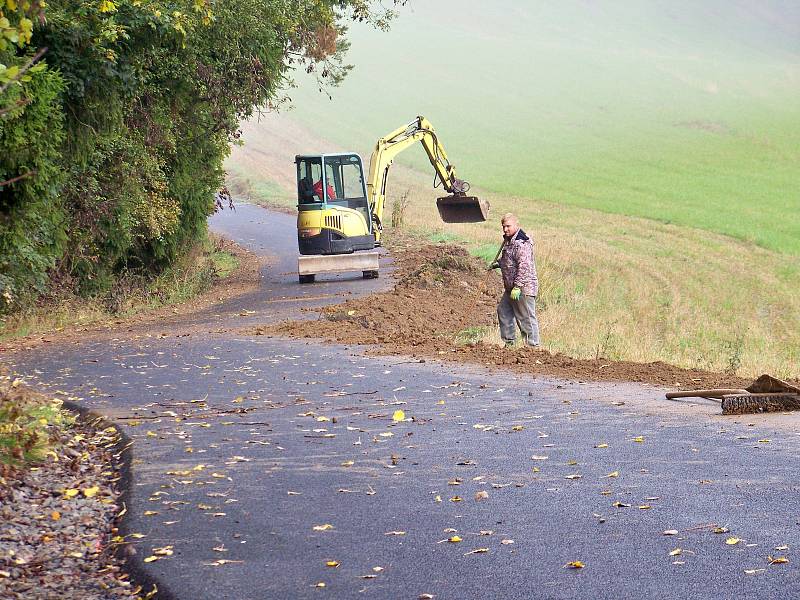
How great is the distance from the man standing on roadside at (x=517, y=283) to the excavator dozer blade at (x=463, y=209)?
1085 cm

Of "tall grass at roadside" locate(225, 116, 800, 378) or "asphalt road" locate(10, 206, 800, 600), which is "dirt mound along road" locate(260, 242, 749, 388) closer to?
"asphalt road" locate(10, 206, 800, 600)

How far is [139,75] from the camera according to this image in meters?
21.5

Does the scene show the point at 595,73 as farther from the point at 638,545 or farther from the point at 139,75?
the point at 638,545

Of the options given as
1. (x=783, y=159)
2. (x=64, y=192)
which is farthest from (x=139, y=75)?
(x=783, y=159)

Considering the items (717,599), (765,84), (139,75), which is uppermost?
(765,84)

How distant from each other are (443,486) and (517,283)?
7829 millimetres

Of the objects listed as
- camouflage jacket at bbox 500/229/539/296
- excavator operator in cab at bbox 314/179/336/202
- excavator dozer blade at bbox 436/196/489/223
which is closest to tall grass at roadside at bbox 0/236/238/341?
excavator operator in cab at bbox 314/179/336/202

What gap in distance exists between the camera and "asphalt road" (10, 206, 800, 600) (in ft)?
23.1

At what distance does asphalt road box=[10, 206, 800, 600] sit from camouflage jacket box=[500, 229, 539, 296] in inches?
81.2

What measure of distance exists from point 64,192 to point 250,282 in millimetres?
8518

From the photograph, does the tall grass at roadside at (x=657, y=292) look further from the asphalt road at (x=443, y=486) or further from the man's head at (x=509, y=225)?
the asphalt road at (x=443, y=486)

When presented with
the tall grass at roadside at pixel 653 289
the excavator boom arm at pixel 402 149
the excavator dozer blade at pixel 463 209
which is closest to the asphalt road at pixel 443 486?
the tall grass at roadside at pixel 653 289

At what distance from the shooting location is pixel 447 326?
67.4ft

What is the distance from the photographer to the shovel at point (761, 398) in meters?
11.7
